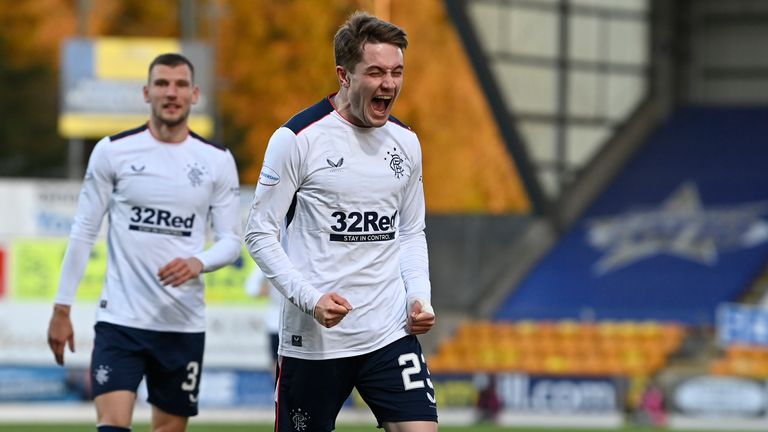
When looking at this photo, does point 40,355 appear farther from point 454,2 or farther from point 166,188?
point 166,188

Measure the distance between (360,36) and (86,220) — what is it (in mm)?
2383

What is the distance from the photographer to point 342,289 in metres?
6.13

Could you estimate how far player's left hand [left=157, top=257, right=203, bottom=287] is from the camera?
7645mm

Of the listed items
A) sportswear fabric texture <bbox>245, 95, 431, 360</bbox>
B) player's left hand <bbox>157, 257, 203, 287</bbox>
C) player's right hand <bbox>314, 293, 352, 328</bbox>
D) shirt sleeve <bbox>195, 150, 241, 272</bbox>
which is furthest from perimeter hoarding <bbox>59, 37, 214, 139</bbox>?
player's right hand <bbox>314, 293, 352, 328</bbox>

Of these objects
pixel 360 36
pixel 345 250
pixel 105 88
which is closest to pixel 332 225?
pixel 345 250

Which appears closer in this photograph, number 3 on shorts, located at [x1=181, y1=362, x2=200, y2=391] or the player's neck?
number 3 on shorts, located at [x1=181, y1=362, x2=200, y2=391]

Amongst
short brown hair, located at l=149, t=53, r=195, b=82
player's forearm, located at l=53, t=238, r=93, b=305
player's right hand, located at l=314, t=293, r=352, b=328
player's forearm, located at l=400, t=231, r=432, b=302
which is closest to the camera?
player's right hand, located at l=314, t=293, r=352, b=328

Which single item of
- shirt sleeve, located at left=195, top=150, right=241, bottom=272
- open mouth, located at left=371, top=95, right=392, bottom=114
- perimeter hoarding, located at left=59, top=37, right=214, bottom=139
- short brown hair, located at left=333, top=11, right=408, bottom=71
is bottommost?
shirt sleeve, located at left=195, top=150, right=241, bottom=272

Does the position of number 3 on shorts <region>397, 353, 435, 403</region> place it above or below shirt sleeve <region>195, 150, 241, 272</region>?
below

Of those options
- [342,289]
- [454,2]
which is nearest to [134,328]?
[342,289]

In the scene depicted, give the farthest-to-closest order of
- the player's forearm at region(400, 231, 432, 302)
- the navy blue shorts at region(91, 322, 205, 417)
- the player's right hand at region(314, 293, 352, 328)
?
the navy blue shorts at region(91, 322, 205, 417) < the player's forearm at region(400, 231, 432, 302) < the player's right hand at region(314, 293, 352, 328)

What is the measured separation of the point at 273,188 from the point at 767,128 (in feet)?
97.1

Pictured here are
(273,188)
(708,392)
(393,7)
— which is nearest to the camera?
(273,188)

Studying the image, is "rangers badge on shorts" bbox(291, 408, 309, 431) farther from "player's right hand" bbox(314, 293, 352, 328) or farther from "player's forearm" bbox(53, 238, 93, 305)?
"player's forearm" bbox(53, 238, 93, 305)
